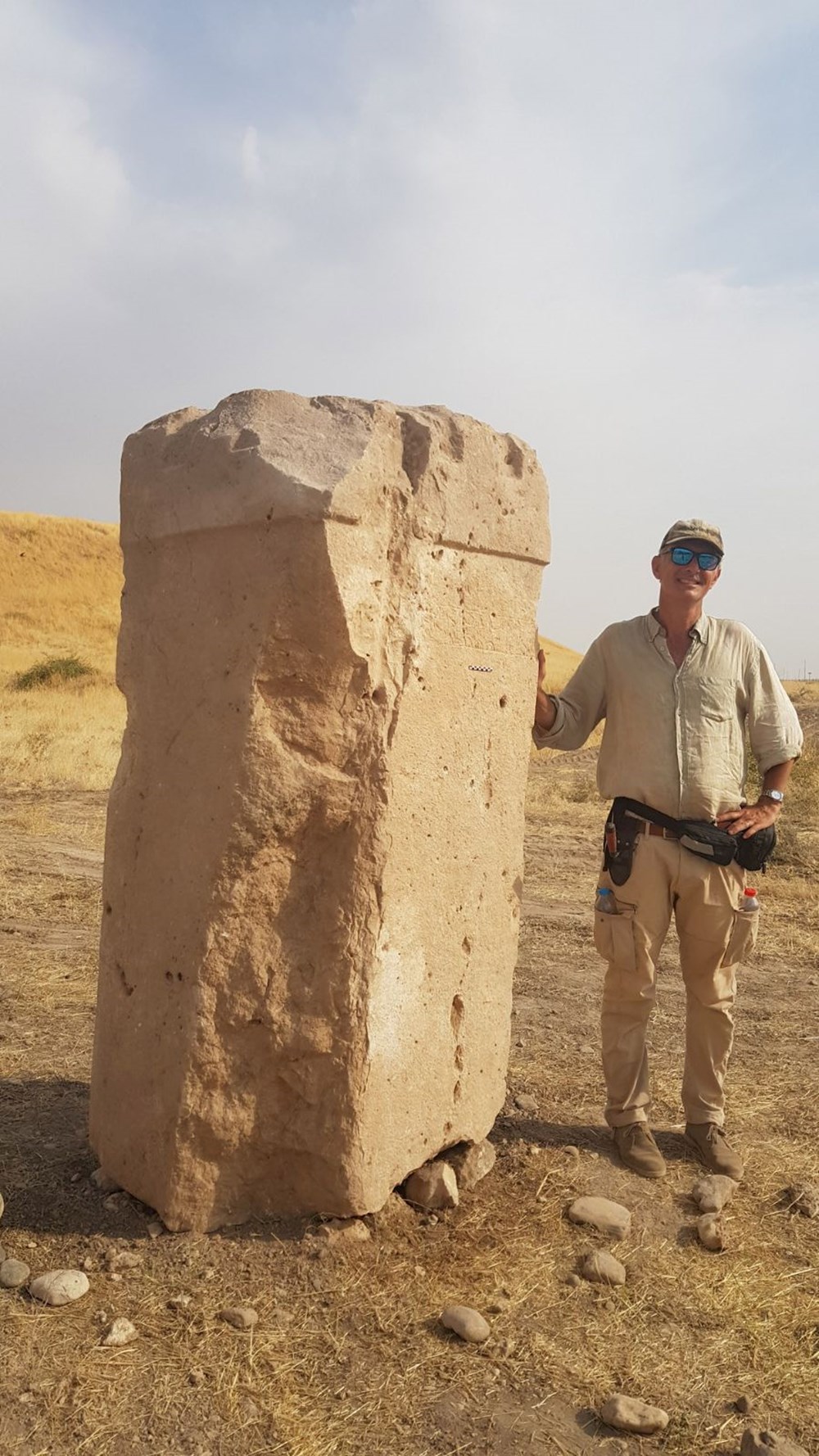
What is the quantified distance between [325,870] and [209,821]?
342mm

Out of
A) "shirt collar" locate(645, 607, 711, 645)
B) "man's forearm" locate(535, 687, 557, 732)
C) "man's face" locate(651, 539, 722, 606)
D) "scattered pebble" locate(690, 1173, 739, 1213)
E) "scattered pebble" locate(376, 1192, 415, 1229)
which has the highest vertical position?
"man's face" locate(651, 539, 722, 606)

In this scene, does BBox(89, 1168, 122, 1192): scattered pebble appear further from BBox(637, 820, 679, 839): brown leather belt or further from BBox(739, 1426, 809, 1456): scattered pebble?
BBox(637, 820, 679, 839): brown leather belt

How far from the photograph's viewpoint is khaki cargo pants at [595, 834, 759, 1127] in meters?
3.72

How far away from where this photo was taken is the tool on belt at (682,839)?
3660 millimetres

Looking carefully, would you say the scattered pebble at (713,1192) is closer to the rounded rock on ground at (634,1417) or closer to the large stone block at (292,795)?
the large stone block at (292,795)

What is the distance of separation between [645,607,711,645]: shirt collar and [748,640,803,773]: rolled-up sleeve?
0.63ft

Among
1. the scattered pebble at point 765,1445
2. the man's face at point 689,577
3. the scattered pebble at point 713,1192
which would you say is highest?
the man's face at point 689,577

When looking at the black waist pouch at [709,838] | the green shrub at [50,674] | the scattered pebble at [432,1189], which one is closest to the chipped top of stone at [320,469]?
the black waist pouch at [709,838]

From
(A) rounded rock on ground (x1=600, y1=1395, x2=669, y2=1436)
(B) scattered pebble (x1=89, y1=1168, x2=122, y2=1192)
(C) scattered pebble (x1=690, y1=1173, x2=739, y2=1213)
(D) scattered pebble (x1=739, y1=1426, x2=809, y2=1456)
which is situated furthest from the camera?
(C) scattered pebble (x1=690, y1=1173, x2=739, y2=1213)

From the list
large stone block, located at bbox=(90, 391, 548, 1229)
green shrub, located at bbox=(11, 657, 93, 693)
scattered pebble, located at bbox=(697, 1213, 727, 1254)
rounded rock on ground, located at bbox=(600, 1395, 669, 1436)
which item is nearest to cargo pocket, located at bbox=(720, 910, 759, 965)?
scattered pebble, located at bbox=(697, 1213, 727, 1254)

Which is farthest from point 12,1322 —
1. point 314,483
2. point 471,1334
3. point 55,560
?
point 55,560

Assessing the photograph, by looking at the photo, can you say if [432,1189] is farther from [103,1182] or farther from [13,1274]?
[13,1274]

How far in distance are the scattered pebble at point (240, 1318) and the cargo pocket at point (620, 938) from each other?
1546 mm

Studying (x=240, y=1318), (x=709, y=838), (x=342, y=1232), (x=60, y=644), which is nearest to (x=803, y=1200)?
(x=709, y=838)
